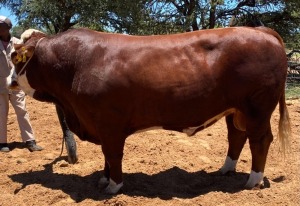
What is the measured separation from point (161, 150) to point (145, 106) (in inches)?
58.7

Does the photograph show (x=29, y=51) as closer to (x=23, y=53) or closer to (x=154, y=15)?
(x=23, y=53)

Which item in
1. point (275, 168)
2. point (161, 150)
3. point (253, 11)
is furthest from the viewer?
point (253, 11)

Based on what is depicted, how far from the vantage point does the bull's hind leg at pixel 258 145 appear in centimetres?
417

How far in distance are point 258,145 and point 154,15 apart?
1311cm

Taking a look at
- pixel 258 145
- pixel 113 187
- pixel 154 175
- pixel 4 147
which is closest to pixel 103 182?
pixel 113 187

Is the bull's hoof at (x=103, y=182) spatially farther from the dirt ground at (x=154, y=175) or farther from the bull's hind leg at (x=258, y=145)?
the bull's hind leg at (x=258, y=145)

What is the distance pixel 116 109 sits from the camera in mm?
4031

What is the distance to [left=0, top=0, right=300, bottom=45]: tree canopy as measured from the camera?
52.7 ft

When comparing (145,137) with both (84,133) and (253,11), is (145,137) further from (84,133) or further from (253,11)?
(253,11)

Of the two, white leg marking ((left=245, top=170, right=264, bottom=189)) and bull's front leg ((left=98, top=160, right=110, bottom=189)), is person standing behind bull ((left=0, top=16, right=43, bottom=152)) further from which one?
white leg marking ((left=245, top=170, right=264, bottom=189))

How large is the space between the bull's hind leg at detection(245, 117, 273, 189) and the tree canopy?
11.8 meters

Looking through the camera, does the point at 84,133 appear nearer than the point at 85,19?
Yes

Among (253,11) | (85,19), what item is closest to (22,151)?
(85,19)

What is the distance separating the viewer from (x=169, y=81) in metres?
4.07
